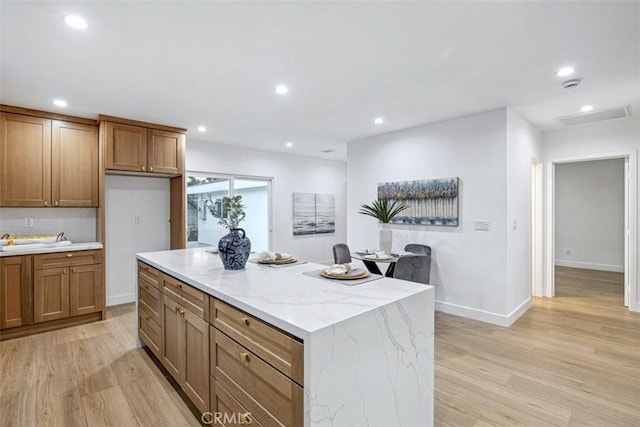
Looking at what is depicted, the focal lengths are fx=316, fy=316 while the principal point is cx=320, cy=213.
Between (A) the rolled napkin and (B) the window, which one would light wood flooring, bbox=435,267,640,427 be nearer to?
(A) the rolled napkin

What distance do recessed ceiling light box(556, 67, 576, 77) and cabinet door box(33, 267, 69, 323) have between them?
540 cm

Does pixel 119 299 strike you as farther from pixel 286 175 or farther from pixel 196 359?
pixel 286 175

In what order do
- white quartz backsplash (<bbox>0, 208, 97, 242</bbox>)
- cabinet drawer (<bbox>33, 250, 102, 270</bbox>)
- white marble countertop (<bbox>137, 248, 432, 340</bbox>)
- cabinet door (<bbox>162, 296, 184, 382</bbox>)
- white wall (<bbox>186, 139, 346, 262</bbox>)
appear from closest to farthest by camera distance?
white marble countertop (<bbox>137, 248, 432, 340</bbox>), cabinet door (<bbox>162, 296, 184, 382</bbox>), cabinet drawer (<bbox>33, 250, 102, 270</bbox>), white quartz backsplash (<bbox>0, 208, 97, 242</bbox>), white wall (<bbox>186, 139, 346, 262</bbox>)

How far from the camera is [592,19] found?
197 cm

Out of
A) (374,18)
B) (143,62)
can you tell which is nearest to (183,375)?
(143,62)

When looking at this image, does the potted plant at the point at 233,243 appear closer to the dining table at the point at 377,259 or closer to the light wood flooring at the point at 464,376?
the light wood flooring at the point at 464,376

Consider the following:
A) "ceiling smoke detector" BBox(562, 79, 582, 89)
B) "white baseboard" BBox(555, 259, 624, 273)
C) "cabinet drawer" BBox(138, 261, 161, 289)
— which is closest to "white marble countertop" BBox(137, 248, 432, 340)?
"cabinet drawer" BBox(138, 261, 161, 289)

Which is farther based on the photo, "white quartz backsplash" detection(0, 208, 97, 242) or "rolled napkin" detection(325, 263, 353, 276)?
"white quartz backsplash" detection(0, 208, 97, 242)

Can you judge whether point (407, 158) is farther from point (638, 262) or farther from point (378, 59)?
point (638, 262)

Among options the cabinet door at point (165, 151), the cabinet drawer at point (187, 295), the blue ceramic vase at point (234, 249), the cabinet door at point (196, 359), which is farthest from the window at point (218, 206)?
the cabinet door at point (196, 359)

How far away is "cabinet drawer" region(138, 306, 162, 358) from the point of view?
2.60 meters

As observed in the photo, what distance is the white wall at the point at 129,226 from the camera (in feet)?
14.8

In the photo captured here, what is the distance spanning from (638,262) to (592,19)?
3619 mm

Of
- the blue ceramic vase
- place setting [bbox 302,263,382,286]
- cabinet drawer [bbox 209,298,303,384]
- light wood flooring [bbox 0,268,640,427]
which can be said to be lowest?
light wood flooring [bbox 0,268,640,427]
